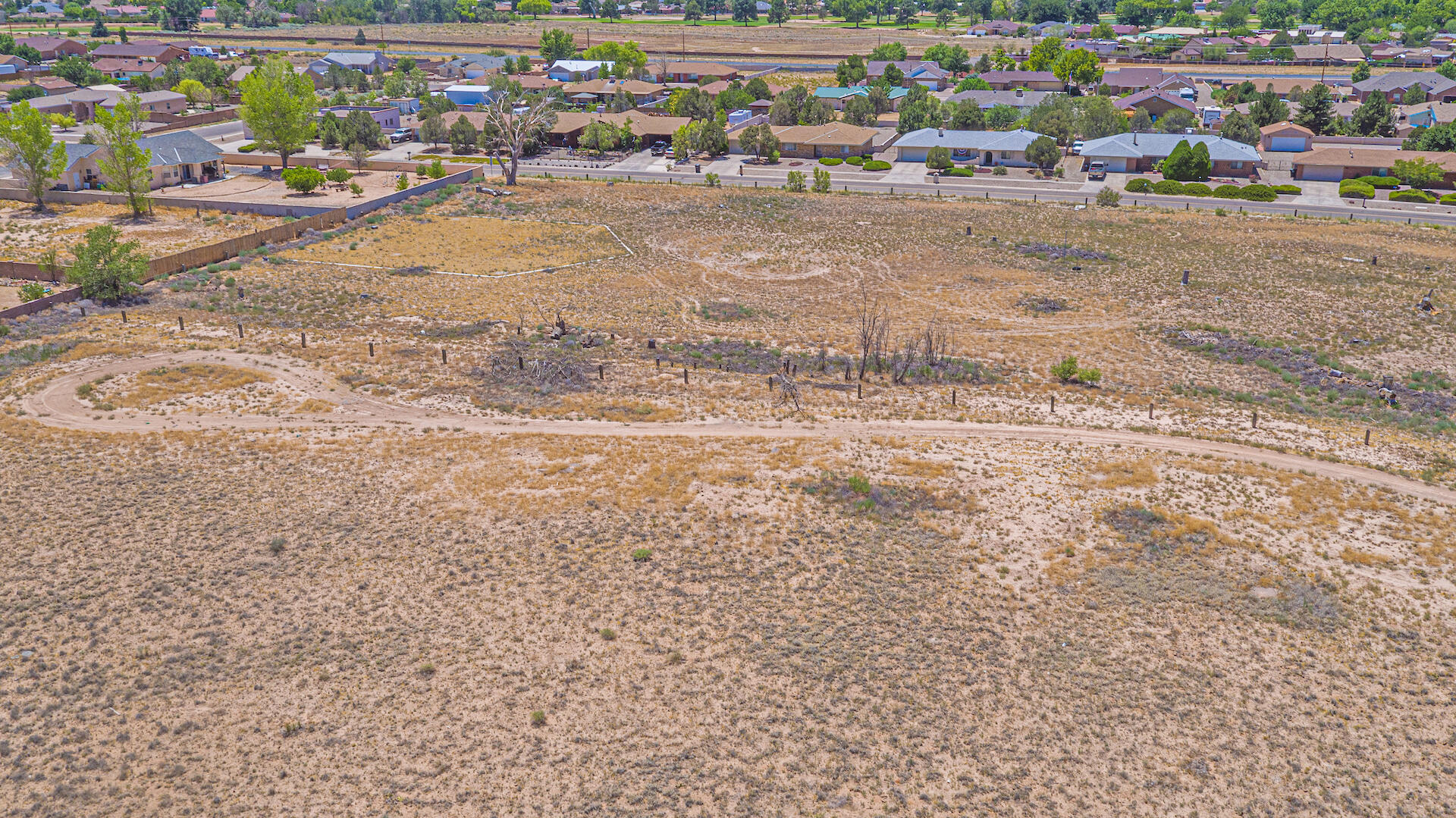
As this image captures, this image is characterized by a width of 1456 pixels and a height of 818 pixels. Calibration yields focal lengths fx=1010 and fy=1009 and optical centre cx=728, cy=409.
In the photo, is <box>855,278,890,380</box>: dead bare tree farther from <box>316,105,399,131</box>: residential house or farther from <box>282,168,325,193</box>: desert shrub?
<box>316,105,399,131</box>: residential house

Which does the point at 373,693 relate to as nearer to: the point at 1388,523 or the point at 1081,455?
the point at 1081,455

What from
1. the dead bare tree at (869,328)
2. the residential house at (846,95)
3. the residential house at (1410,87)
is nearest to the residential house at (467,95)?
the residential house at (846,95)

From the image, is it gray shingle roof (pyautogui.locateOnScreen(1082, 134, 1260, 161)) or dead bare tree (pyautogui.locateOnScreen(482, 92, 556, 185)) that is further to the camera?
gray shingle roof (pyautogui.locateOnScreen(1082, 134, 1260, 161))

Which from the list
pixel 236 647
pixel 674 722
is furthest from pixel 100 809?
pixel 674 722

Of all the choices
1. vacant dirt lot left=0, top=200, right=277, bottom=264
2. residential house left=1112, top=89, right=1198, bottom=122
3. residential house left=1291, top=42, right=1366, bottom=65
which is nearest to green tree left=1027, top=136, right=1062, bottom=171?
residential house left=1112, top=89, right=1198, bottom=122

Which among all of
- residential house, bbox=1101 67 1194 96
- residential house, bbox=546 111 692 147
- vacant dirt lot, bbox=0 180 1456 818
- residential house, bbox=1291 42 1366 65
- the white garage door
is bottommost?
vacant dirt lot, bbox=0 180 1456 818

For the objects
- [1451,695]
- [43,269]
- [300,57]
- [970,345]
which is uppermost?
[300,57]
